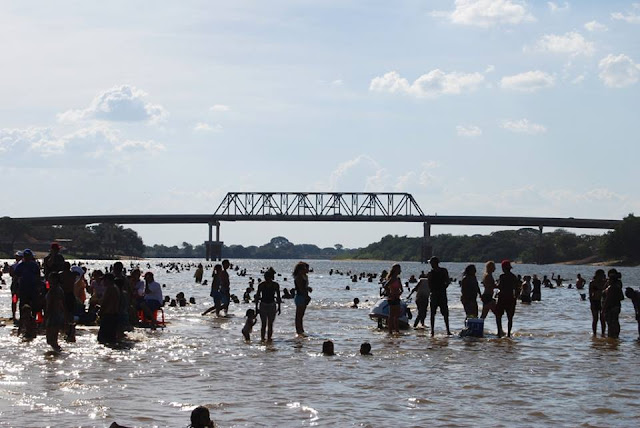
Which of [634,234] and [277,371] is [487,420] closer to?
[277,371]

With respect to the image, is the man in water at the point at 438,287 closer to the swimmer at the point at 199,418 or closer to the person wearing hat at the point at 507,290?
the person wearing hat at the point at 507,290

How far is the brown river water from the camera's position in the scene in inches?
516

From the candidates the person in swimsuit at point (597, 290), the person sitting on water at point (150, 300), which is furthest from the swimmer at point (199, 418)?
the person in swimsuit at point (597, 290)

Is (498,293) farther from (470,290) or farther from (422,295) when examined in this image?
(422,295)

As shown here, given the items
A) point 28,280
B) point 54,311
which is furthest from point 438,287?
point 28,280

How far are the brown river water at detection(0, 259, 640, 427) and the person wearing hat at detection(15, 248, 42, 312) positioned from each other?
1.00 m

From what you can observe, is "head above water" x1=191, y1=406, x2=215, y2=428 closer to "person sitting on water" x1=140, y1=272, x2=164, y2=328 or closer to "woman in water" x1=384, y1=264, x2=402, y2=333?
"woman in water" x1=384, y1=264, x2=402, y2=333

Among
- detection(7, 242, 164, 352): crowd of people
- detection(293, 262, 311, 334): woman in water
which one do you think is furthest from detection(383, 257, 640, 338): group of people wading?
detection(7, 242, 164, 352): crowd of people

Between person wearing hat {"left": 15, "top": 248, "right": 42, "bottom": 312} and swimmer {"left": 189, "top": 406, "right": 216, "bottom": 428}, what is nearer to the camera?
swimmer {"left": 189, "top": 406, "right": 216, "bottom": 428}

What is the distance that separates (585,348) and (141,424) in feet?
43.4

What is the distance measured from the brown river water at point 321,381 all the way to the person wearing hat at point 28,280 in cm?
100

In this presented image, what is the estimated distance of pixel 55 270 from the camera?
2180 cm

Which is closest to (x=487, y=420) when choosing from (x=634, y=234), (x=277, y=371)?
(x=277, y=371)

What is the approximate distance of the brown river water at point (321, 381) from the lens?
13.1 m
